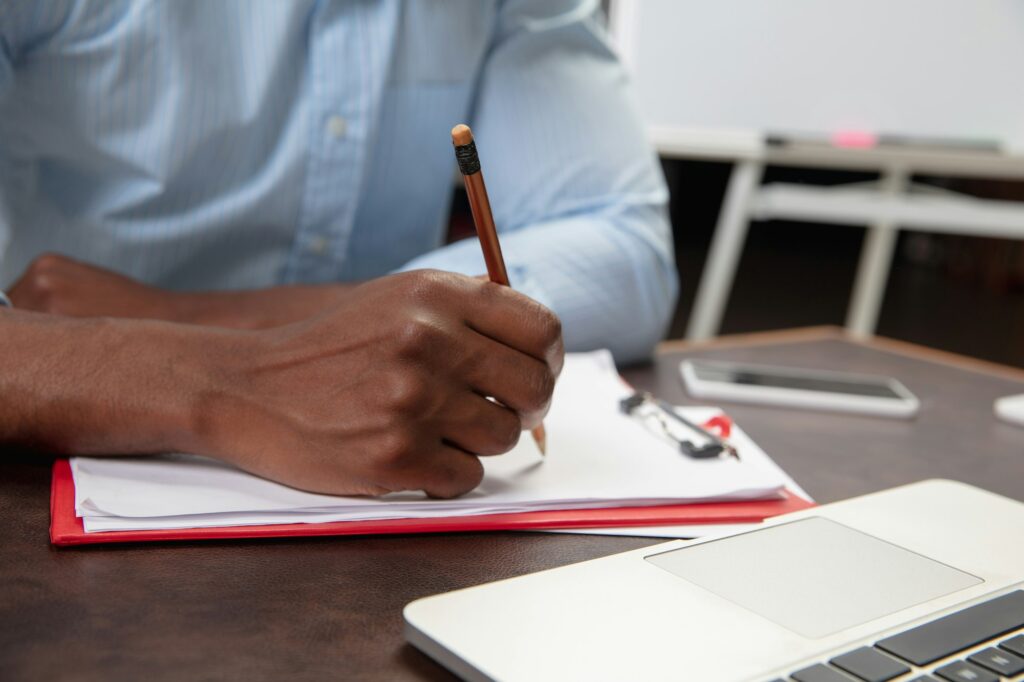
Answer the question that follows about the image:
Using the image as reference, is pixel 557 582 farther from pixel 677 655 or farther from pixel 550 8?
pixel 550 8

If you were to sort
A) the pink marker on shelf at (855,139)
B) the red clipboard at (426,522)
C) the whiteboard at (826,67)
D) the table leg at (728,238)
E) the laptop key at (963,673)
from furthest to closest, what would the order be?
the table leg at (728,238) → the pink marker on shelf at (855,139) → the whiteboard at (826,67) → the red clipboard at (426,522) → the laptop key at (963,673)

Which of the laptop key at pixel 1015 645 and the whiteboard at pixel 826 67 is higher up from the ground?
the whiteboard at pixel 826 67

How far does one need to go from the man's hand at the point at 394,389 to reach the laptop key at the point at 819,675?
195 millimetres

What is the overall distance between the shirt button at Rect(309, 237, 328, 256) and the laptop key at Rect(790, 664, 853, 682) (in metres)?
0.67

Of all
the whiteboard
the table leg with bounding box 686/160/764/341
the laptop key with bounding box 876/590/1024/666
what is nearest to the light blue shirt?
the laptop key with bounding box 876/590/1024/666

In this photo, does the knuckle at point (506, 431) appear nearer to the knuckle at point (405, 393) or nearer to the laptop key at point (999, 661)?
the knuckle at point (405, 393)

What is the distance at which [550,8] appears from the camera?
94 centimetres

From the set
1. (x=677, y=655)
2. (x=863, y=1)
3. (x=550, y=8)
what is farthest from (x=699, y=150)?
(x=677, y=655)

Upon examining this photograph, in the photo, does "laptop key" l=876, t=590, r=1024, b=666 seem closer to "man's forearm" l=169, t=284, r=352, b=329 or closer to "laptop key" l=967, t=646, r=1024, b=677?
"laptop key" l=967, t=646, r=1024, b=677

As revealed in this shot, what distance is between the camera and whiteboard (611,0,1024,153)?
1.44 metres

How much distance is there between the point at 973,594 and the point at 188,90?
2.16 ft

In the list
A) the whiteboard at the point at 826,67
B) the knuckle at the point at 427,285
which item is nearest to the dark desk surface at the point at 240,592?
the knuckle at the point at 427,285

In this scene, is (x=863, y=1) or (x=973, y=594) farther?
(x=863, y=1)

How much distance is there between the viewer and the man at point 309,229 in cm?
44
